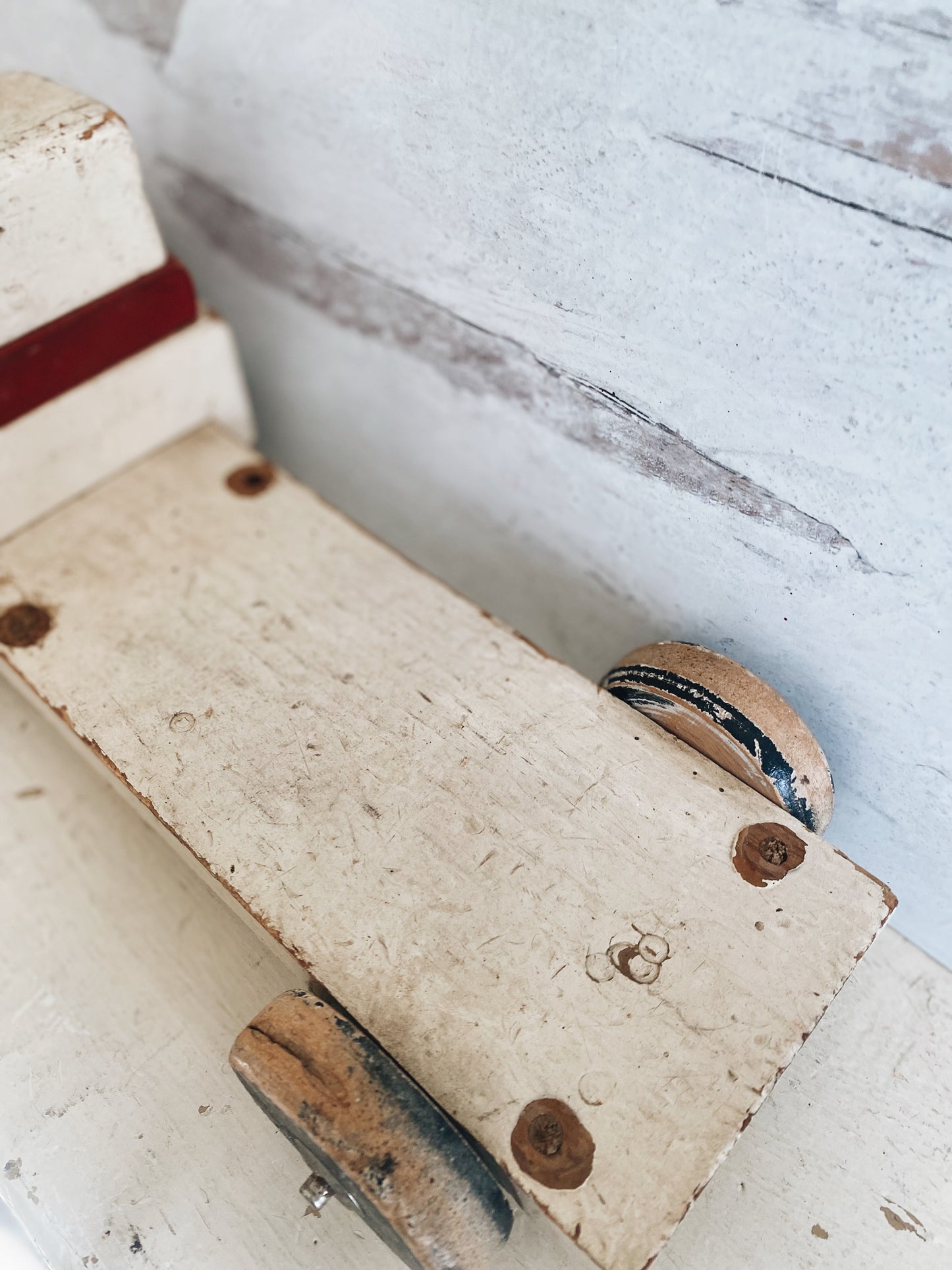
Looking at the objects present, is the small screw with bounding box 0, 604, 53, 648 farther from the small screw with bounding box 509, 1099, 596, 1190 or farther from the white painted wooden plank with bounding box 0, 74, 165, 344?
the small screw with bounding box 509, 1099, 596, 1190

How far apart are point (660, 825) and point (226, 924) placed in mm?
410

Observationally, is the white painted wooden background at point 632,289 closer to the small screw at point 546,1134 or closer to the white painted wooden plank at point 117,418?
the white painted wooden plank at point 117,418

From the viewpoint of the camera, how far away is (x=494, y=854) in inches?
28.3

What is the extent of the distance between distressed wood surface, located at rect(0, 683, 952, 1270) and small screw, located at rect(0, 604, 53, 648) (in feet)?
0.66

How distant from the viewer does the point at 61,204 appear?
83 cm

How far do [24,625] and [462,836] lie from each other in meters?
0.48

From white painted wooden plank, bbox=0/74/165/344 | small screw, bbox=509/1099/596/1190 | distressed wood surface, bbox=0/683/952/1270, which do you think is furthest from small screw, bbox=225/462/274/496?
small screw, bbox=509/1099/596/1190

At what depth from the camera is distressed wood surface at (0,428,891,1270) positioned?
0.62 metres

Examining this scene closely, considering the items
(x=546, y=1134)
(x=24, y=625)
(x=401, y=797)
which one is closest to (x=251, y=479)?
(x=24, y=625)

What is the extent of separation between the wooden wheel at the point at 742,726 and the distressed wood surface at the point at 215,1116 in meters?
0.22

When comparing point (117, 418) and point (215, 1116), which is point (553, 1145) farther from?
point (117, 418)

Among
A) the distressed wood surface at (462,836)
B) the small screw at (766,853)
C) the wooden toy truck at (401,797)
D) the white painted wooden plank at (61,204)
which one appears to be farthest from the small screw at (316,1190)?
the white painted wooden plank at (61,204)

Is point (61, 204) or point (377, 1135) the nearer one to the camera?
point (377, 1135)

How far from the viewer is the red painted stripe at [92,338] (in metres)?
0.90
